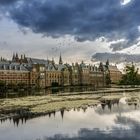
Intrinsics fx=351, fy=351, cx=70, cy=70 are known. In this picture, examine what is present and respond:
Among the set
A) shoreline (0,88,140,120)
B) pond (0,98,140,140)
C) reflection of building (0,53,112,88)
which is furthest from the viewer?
reflection of building (0,53,112,88)

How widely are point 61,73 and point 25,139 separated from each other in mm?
167038

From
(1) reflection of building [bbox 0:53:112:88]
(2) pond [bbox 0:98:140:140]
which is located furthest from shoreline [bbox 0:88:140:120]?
(1) reflection of building [bbox 0:53:112:88]

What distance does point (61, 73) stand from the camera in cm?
19788

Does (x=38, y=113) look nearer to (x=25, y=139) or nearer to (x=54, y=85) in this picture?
(x=25, y=139)

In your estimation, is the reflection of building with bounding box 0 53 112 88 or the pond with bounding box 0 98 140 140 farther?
the reflection of building with bounding box 0 53 112 88

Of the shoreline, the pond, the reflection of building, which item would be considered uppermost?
the reflection of building

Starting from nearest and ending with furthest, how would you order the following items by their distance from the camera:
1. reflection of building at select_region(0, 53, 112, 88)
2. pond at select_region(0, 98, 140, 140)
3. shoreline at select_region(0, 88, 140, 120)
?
pond at select_region(0, 98, 140, 140) < shoreline at select_region(0, 88, 140, 120) < reflection of building at select_region(0, 53, 112, 88)

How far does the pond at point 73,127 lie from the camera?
3128 centimetres

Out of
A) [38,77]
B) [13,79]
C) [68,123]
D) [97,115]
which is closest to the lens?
[68,123]

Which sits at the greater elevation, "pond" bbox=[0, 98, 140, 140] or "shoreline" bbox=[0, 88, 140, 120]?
"shoreline" bbox=[0, 88, 140, 120]

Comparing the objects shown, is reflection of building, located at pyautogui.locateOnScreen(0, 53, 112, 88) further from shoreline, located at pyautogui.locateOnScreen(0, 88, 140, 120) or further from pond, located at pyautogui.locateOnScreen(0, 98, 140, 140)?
pond, located at pyautogui.locateOnScreen(0, 98, 140, 140)

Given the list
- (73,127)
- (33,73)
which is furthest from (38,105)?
(33,73)

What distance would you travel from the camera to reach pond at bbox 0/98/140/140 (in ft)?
103

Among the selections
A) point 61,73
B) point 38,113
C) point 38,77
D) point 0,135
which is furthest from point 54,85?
point 0,135
